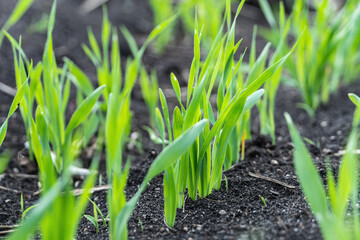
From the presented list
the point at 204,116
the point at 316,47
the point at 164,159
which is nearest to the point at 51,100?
the point at 204,116

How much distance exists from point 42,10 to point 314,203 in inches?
101

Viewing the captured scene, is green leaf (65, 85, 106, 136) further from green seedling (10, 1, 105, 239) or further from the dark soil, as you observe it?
the dark soil

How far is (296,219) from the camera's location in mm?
954

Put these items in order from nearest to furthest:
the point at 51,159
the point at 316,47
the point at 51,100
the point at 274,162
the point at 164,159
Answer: the point at 164,159, the point at 51,159, the point at 51,100, the point at 274,162, the point at 316,47

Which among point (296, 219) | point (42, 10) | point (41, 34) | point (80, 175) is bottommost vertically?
point (296, 219)

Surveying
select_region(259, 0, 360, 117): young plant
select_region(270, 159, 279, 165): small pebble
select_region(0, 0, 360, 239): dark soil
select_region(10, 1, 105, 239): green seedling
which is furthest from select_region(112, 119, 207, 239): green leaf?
select_region(259, 0, 360, 117): young plant

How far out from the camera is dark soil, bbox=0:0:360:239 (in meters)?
0.97

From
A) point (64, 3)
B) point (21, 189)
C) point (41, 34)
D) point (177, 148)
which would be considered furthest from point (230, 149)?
point (64, 3)

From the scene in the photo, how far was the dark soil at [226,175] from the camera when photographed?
0.97 metres

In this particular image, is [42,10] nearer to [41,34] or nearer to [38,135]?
[41,34]

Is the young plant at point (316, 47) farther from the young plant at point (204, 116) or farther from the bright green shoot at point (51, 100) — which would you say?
the bright green shoot at point (51, 100)

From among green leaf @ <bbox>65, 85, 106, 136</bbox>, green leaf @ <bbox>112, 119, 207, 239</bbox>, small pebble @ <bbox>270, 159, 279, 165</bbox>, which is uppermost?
green leaf @ <bbox>65, 85, 106, 136</bbox>

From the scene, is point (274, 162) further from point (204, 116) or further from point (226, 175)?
point (204, 116)

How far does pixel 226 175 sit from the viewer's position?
4.14ft
